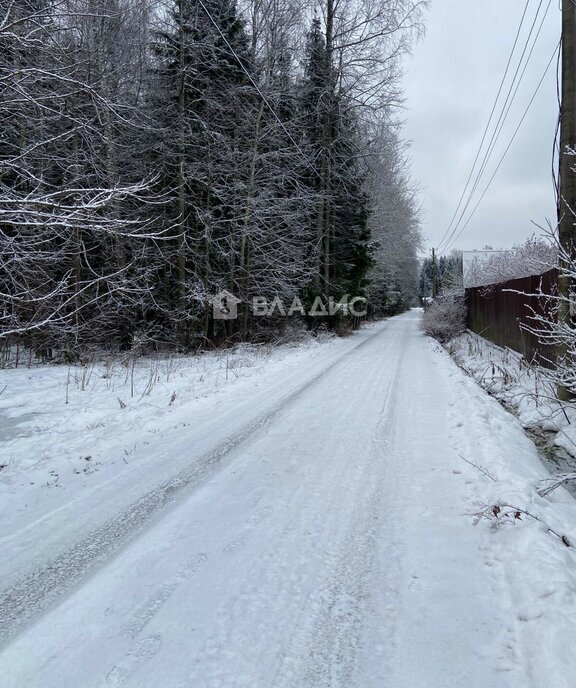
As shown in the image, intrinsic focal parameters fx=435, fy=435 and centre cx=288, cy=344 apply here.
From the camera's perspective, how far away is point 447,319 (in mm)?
20266

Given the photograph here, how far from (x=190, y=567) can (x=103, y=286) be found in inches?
509

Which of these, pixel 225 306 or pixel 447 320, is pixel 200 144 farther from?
pixel 447 320

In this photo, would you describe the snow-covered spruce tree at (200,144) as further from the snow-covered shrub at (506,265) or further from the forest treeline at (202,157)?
the snow-covered shrub at (506,265)

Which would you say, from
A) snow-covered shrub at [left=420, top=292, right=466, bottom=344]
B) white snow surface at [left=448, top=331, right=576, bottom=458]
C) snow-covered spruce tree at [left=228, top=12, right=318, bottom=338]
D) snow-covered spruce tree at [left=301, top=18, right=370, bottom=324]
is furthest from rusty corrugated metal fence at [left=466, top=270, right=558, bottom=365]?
snow-covered spruce tree at [left=228, top=12, right=318, bottom=338]

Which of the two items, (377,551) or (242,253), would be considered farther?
(242,253)

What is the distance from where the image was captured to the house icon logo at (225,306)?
14828mm

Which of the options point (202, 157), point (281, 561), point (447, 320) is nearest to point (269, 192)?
point (202, 157)

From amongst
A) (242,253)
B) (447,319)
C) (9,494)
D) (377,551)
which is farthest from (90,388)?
(447,319)

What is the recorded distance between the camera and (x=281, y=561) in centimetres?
279

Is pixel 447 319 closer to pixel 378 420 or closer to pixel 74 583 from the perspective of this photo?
pixel 378 420

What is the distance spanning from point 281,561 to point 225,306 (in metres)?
13.1

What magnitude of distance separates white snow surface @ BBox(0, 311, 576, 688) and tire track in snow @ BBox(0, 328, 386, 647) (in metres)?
0.01

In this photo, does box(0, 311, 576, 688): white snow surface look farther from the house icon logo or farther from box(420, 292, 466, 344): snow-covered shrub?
box(420, 292, 466, 344): snow-covered shrub

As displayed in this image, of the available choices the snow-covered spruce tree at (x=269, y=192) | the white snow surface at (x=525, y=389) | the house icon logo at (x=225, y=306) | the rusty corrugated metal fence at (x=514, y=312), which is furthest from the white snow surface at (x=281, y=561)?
the snow-covered spruce tree at (x=269, y=192)
